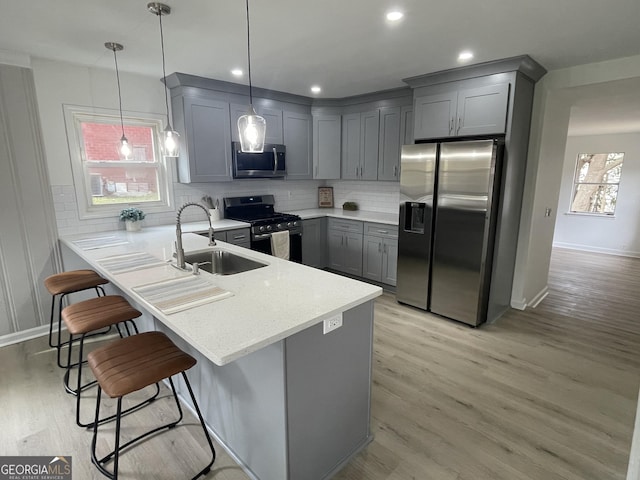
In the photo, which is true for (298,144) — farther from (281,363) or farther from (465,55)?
(281,363)

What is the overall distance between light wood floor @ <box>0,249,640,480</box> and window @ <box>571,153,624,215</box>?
170 inches

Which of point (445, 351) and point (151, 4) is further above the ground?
point (151, 4)

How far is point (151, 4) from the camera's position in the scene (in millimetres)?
1987

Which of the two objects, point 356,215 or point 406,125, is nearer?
point 406,125

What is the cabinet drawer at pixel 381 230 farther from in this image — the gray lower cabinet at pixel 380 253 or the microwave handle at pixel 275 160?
the microwave handle at pixel 275 160

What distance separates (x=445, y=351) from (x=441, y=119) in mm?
2264

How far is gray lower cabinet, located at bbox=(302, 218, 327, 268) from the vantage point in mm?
4617

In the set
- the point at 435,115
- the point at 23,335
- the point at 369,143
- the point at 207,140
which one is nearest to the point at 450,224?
the point at 435,115

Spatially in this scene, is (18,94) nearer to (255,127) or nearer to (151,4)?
(151,4)

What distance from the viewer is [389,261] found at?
421 centimetres

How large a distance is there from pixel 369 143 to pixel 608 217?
17.9 feet

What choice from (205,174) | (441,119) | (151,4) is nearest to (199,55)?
(151,4)

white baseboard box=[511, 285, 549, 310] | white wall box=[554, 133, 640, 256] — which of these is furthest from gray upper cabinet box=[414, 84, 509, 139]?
white wall box=[554, 133, 640, 256]

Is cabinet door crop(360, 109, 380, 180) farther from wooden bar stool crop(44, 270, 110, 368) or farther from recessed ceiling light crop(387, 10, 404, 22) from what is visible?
wooden bar stool crop(44, 270, 110, 368)
